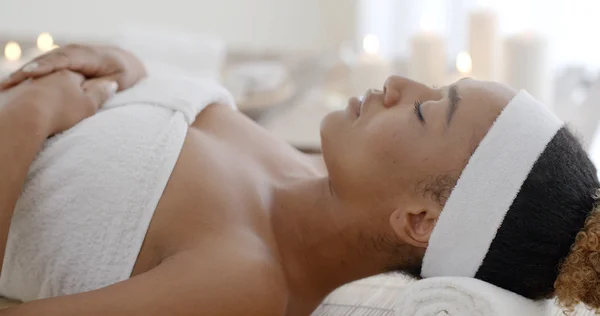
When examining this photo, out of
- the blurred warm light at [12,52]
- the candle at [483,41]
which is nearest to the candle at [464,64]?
the candle at [483,41]

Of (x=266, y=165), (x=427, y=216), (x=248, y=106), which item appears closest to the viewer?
(x=427, y=216)

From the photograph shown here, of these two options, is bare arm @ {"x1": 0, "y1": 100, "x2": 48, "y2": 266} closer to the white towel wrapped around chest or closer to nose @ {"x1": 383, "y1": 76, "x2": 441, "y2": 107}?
the white towel wrapped around chest


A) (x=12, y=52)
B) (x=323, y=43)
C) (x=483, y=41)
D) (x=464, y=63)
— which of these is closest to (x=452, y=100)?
(x=464, y=63)

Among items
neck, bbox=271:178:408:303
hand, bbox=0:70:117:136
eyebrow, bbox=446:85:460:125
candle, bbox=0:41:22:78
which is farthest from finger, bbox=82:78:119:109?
candle, bbox=0:41:22:78

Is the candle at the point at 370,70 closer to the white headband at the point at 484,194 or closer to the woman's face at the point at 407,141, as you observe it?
the woman's face at the point at 407,141

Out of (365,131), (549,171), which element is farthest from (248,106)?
(549,171)

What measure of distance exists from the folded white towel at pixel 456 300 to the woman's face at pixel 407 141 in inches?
7.0

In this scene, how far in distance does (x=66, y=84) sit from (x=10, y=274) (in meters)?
0.31

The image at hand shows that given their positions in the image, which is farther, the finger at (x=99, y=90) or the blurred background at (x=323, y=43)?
the blurred background at (x=323, y=43)

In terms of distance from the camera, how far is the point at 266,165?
142 centimetres

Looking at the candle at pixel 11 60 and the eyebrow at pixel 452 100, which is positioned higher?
the eyebrow at pixel 452 100

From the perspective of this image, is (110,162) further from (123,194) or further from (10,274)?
(10,274)

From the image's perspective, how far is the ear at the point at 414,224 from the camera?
46.5 inches

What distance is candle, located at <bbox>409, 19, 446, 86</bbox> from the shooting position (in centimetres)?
245
